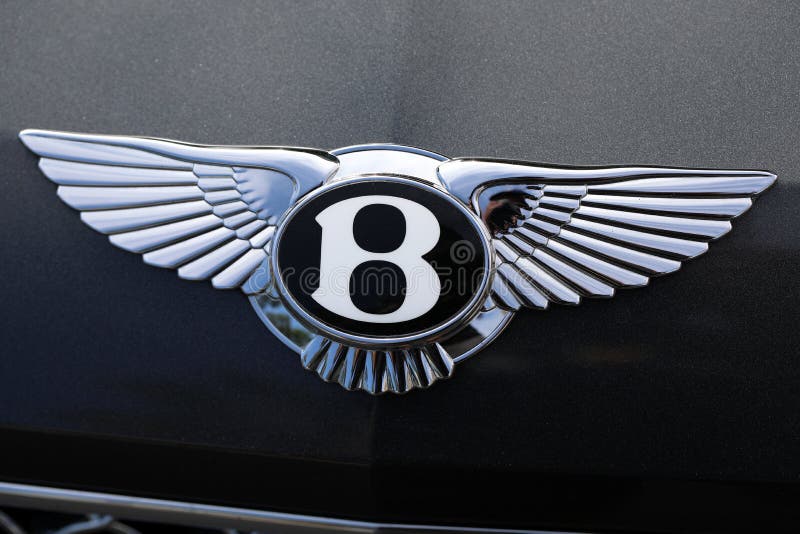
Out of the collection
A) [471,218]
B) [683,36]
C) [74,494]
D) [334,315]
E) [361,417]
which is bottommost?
[74,494]

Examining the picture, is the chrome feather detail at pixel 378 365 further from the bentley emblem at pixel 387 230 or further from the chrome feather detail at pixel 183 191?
the chrome feather detail at pixel 183 191

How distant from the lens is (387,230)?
0.72 m

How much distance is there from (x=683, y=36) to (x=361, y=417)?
60cm

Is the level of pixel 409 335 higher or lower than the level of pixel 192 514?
higher

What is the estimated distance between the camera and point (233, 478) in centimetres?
80

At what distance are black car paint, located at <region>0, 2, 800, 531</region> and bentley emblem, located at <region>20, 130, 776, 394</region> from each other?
2cm

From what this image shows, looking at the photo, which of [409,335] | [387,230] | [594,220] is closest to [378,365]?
[409,335]

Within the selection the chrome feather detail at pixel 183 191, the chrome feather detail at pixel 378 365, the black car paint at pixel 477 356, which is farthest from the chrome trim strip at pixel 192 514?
the chrome feather detail at pixel 183 191

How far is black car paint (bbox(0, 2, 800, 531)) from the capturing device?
0.76 m

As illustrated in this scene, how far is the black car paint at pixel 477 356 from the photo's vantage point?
0.76 metres

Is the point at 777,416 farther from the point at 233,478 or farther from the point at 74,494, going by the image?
the point at 74,494

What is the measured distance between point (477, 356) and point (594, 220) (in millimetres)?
209

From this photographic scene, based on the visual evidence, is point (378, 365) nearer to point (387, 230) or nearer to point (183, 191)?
point (387, 230)

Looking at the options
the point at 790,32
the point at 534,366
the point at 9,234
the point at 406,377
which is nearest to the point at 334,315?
the point at 406,377
